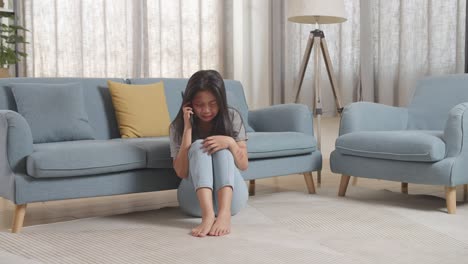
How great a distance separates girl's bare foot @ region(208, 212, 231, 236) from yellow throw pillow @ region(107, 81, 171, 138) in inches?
39.2

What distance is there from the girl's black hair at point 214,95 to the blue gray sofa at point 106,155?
26cm

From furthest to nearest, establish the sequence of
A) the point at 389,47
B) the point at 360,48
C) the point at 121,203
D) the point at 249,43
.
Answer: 1. the point at 249,43
2. the point at 360,48
3. the point at 389,47
4. the point at 121,203

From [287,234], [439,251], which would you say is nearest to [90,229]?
[287,234]

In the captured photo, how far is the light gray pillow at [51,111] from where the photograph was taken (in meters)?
3.05

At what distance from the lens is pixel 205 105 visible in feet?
8.79

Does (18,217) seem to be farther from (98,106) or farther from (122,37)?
(122,37)

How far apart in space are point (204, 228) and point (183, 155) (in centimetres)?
36

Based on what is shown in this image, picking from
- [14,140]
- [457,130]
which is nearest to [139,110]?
[14,140]

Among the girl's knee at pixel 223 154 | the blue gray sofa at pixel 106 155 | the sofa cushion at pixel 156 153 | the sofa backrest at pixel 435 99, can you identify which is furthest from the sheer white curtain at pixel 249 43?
the girl's knee at pixel 223 154

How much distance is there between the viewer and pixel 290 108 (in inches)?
144

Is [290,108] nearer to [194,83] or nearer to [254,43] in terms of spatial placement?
[194,83]

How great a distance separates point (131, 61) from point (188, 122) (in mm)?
2411

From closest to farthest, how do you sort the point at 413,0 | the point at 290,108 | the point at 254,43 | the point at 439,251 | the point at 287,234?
the point at 439,251 < the point at 287,234 < the point at 290,108 < the point at 413,0 < the point at 254,43

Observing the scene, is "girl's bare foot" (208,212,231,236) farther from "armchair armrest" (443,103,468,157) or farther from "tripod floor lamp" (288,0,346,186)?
"tripod floor lamp" (288,0,346,186)
